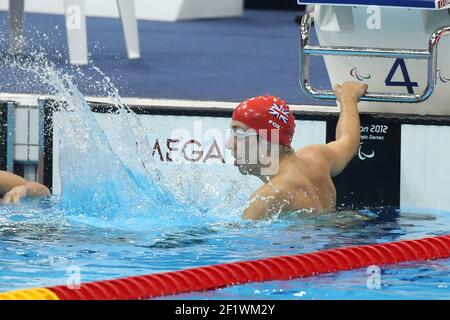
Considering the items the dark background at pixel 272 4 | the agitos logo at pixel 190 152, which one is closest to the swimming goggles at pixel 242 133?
the agitos logo at pixel 190 152

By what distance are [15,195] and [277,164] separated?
1.14 metres

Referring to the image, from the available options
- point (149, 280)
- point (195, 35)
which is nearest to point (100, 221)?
point (149, 280)

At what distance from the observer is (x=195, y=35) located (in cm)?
1027

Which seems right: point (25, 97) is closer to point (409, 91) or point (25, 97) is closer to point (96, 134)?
point (96, 134)

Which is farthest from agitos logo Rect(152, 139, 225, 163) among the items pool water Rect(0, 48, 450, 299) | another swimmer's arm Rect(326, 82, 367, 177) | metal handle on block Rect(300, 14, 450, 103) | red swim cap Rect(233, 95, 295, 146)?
red swim cap Rect(233, 95, 295, 146)

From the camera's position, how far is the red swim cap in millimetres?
4848

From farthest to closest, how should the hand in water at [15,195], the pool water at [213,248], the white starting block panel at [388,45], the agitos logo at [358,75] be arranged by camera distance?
the agitos logo at [358,75]
the white starting block panel at [388,45]
the hand in water at [15,195]
the pool water at [213,248]

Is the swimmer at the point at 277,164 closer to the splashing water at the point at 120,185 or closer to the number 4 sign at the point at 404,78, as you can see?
the splashing water at the point at 120,185

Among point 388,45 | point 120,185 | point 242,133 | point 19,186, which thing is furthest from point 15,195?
point 388,45

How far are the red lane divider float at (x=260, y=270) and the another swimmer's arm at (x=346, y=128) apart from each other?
75 cm

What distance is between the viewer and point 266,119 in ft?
15.9

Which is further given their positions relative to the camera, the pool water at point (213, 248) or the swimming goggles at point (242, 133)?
the swimming goggles at point (242, 133)

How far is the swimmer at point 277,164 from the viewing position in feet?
15.7

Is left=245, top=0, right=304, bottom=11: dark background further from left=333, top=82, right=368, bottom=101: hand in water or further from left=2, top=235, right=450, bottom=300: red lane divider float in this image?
left=2, top=235, right=450, bottom=300: red lane divider float
